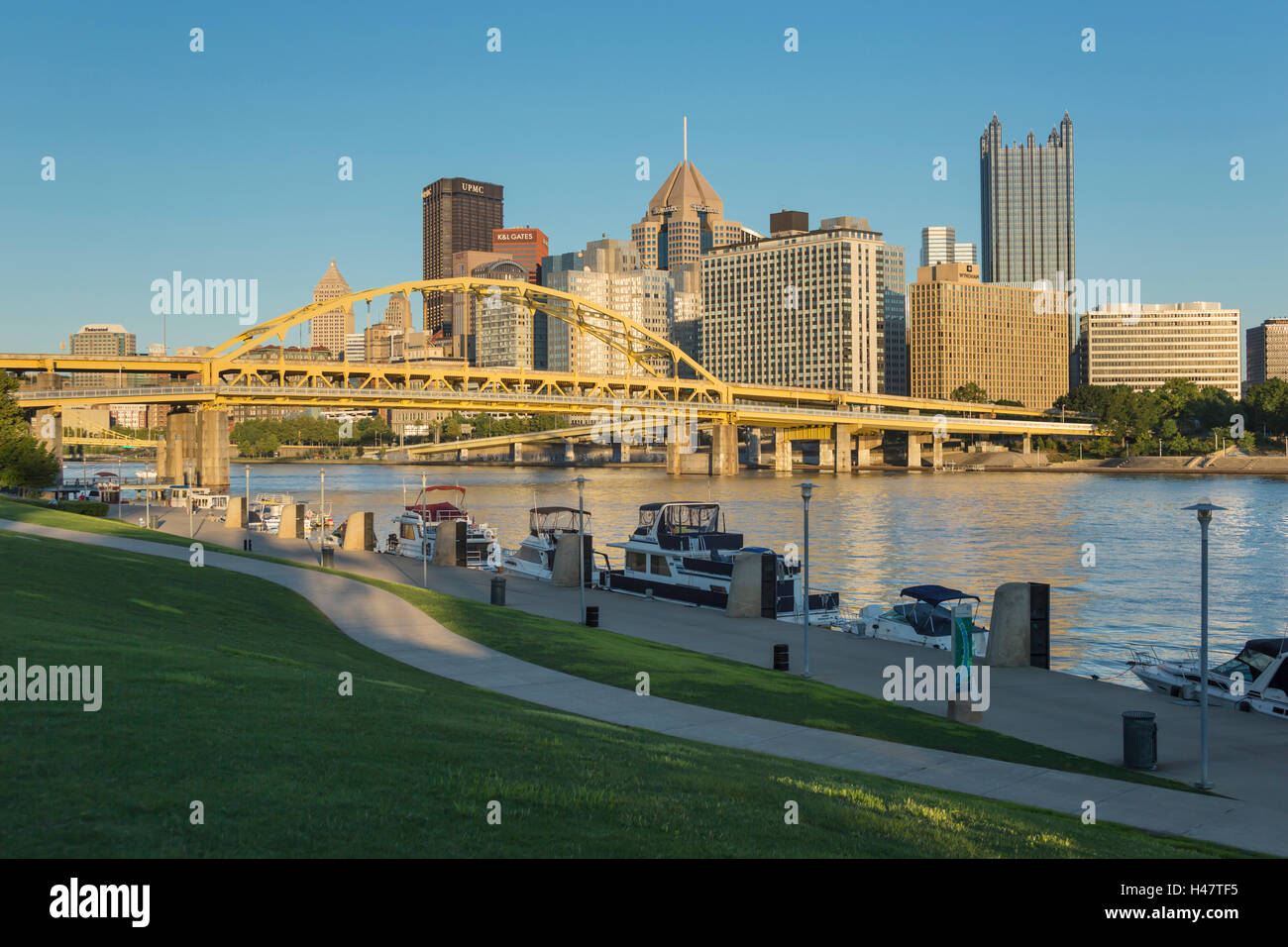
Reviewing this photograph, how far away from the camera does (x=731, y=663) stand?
25.1 m

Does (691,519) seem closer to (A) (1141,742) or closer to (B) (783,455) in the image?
(A) (1141,742)

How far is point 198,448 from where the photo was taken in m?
126

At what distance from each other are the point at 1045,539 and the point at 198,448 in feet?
319

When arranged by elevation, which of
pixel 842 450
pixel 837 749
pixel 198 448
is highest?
pixel 198 448

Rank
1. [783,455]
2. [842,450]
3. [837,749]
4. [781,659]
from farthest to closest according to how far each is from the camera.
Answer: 1. [842,450]
2. [783,455]
3. [781,659]
4. [837,749]

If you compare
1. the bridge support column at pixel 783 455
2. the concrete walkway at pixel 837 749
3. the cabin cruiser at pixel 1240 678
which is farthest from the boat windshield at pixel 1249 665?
the bridge support column at pixel 783 455

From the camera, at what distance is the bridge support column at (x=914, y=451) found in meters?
190

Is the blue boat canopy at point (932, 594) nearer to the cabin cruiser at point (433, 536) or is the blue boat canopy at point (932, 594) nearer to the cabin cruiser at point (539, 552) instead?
the cabin cruiser at point (539, 552)

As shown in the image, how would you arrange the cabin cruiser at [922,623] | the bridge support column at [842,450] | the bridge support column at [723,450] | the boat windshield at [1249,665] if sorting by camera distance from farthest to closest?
the bridge support column at [842,450], the bridge support column at [723,450], the cabin cruiser at [922,623], the boat windshield at [1249,665]

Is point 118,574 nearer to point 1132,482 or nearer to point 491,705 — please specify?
point 491,705

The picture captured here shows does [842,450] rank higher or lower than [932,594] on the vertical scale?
higher

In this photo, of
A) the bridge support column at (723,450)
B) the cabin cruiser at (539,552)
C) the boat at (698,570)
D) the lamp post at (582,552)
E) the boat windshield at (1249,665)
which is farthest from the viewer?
the bridge support column at (723,450)

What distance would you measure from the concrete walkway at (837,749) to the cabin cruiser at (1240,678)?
851 centimetres

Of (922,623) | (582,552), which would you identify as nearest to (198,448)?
(582,552)
